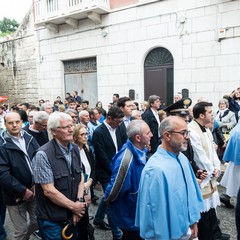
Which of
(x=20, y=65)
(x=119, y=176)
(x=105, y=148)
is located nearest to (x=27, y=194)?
(x=119, y=176)

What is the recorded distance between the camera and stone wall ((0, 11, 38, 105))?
50.2 ft

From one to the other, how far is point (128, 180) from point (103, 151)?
48.0 inches

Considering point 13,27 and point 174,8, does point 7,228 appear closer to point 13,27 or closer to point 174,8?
point 174,8

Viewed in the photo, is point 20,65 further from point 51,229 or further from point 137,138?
point 51,229

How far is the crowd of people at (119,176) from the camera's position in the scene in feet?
6.63

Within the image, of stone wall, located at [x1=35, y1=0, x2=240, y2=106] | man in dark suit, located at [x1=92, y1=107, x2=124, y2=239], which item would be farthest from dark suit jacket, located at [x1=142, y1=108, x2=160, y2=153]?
stone wall, located at [x1=35, y1=0, x2=240, y2=106]

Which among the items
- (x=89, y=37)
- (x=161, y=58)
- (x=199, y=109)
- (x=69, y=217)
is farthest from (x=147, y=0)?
(x=69, y=217)

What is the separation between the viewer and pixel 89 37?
12398 mm

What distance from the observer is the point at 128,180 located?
259cm

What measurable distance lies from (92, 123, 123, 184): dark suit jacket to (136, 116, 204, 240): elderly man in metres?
1.56

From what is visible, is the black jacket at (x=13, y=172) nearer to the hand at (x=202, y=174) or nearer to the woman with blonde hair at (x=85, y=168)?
the woman with blonde hair at (x=85, y=168)

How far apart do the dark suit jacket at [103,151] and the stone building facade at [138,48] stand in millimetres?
6704

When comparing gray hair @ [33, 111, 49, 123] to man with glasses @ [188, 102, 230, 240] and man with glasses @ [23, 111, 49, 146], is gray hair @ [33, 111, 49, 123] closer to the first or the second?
man with glasses @ [23, 111, 49, 146]

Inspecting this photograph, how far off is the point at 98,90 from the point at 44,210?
33.9 ft
